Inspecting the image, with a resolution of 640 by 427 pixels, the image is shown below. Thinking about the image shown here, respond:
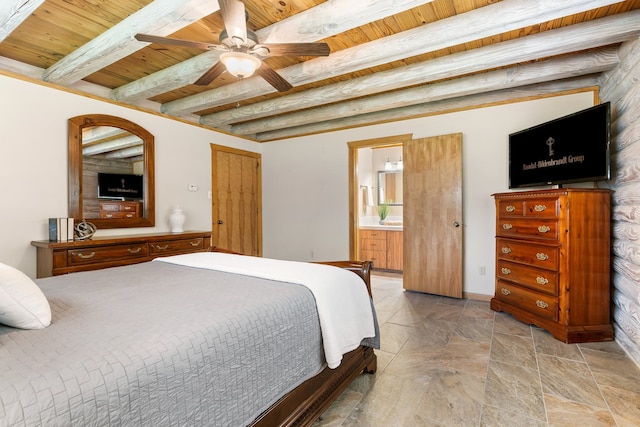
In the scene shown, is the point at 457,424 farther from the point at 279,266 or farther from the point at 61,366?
the point at 61,366

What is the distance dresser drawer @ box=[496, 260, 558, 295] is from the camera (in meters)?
2.64

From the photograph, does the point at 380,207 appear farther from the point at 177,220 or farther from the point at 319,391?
the point at 319,391

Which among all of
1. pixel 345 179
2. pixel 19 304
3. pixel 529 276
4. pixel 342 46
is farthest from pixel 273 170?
pixel 19 304

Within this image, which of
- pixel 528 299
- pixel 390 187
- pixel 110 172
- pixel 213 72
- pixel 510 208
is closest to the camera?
pixel 213 72

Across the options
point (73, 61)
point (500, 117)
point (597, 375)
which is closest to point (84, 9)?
point (73, 61)

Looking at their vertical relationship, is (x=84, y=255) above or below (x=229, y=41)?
below

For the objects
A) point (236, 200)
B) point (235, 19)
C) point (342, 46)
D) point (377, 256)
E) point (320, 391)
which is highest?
point (342, 46)

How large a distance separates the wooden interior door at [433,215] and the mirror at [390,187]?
78.6 inches

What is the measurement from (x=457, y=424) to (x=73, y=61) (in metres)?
3.80

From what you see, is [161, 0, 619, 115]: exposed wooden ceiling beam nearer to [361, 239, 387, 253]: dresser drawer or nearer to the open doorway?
the open doorway

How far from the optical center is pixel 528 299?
9.36ft

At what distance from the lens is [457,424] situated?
5.19 feet

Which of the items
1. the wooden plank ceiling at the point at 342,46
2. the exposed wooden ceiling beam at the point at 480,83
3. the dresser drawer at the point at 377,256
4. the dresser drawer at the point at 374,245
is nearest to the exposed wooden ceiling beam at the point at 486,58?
the wooden plank ceiling at the point at 342,46

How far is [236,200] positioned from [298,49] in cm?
336
